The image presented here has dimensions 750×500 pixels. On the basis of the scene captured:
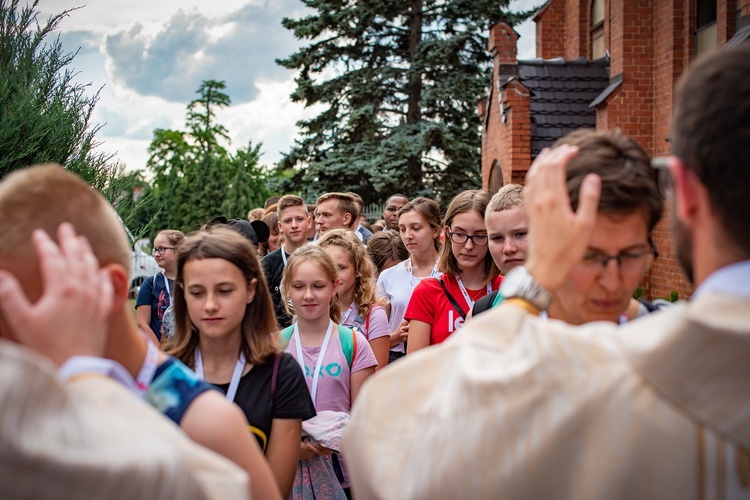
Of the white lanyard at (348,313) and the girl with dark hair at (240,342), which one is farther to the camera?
the white lanyard at (348,313)

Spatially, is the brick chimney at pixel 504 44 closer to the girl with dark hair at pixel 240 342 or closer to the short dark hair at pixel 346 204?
the short dark hair at pixel 346 204

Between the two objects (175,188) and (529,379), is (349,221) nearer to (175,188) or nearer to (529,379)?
(529,379)

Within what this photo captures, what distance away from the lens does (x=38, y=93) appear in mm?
5512

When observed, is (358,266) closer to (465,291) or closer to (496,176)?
(465,291)

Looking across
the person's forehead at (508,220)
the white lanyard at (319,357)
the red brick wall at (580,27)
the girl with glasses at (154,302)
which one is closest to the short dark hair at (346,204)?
the girl with glasses at (154,302)

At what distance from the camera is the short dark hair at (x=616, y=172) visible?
6.73 feet

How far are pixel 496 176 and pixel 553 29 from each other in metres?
4.81

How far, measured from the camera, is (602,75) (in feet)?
51.0

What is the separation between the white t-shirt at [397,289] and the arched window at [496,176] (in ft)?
32.4

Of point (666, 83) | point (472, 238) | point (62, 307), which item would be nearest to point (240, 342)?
point (62, 307)

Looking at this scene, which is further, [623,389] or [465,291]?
[465,291]

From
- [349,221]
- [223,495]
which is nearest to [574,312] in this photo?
[223,495]

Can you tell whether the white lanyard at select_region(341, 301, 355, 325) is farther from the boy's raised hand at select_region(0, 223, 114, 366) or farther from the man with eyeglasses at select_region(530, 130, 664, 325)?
the boy's raised hand at select_region(0, 223, 114, 366)

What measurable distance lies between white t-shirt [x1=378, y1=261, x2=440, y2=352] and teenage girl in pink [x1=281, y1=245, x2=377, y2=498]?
1300 mm
